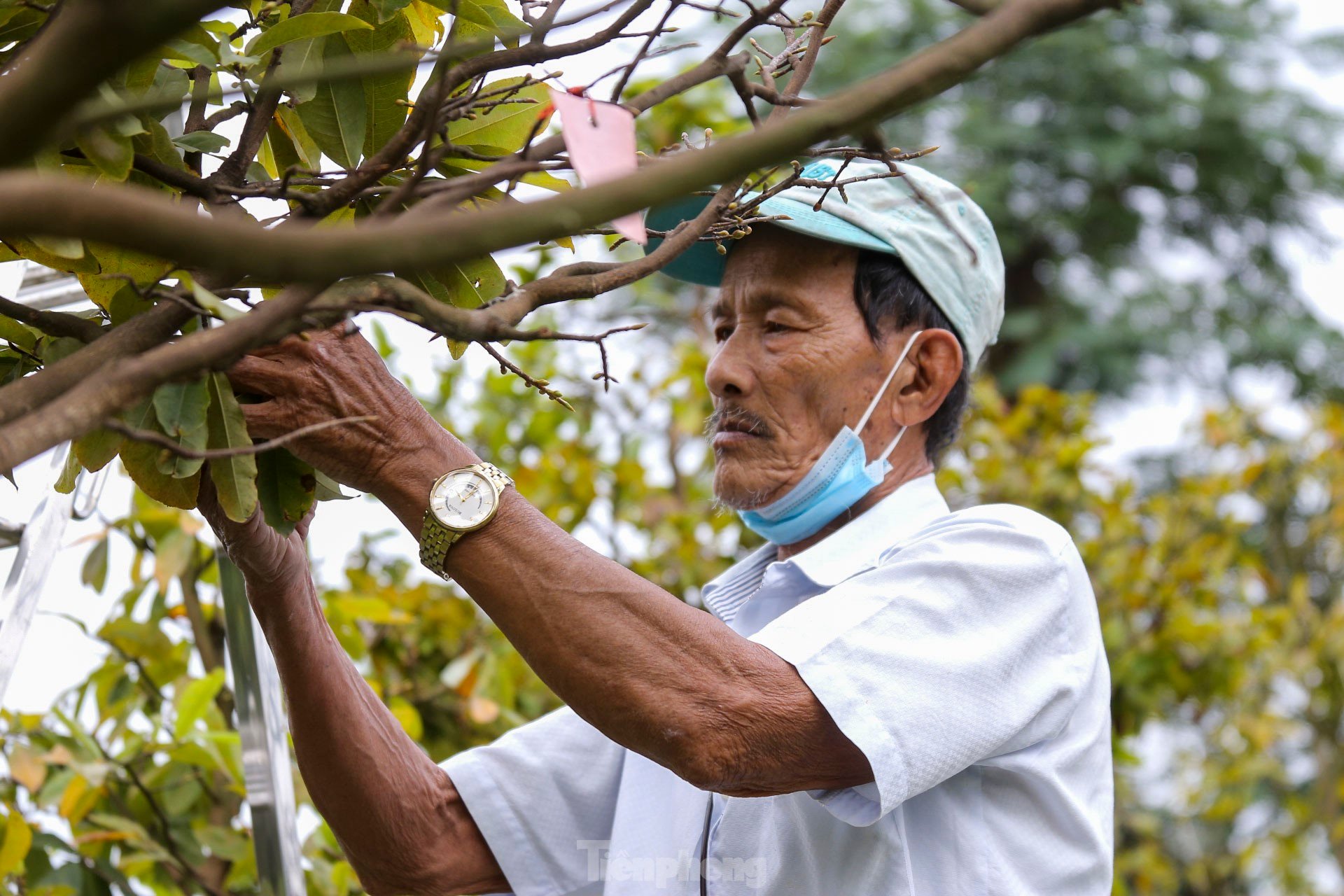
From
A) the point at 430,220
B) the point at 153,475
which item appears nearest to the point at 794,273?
the point at 153,475

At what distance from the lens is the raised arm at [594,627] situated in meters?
1.32

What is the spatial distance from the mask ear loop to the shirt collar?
0.20 ft

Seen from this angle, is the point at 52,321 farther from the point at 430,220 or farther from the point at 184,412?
the point at 430,220

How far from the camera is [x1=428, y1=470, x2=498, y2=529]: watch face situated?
4.43ft

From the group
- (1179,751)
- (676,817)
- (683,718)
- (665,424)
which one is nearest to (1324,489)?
(1179,751)

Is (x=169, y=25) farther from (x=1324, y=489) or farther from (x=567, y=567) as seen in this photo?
(x=1324, y=489)

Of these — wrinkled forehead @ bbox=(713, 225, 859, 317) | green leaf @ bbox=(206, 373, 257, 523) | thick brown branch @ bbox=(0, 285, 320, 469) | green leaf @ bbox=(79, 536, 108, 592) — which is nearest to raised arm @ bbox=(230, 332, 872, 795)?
green leaf @ bbox=(206, 373, 257, 523)

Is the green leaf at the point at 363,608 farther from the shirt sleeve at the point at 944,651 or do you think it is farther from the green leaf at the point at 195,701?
the shirt sleeve at the point at 944,651

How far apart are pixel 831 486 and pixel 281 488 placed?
2.99 feet

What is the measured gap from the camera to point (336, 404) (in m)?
1.28

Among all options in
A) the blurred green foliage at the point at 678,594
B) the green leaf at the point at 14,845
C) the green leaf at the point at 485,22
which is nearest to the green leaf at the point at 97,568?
the blurred green foliage at the point at 678,594

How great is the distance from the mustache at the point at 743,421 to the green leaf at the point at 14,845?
1.08 meters

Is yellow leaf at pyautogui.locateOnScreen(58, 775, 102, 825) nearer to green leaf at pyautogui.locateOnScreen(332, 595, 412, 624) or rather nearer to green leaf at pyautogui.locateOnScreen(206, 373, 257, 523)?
green leaf at pyautogui.locateOnScreen(332, 595, 412, 624)

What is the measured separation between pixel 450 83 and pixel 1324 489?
518 cm
